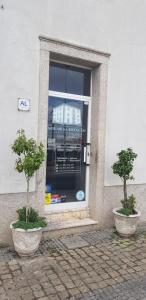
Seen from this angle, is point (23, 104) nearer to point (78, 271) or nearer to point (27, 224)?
point (27, 224)

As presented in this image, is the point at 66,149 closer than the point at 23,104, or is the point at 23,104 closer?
the point at 23,104

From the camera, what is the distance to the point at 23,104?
14.2 ft

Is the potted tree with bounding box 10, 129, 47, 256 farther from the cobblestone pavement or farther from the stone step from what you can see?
the stone step

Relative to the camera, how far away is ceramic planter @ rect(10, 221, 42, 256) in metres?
3.84

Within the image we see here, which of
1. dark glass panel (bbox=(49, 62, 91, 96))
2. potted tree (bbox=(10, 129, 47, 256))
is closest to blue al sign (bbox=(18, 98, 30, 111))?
potted tree (bbox=(10, 129, 47, 256))

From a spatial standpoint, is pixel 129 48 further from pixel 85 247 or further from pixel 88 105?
pixel 85 247

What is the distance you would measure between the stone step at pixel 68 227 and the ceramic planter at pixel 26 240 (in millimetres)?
719

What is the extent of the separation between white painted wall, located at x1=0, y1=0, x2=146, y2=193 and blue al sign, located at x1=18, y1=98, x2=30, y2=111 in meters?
0.06

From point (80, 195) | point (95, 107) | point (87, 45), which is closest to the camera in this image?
point (87, 45)

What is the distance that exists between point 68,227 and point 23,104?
2.14 meters

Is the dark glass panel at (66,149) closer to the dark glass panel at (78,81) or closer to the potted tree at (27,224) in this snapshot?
the dark glass panel at (78,81)

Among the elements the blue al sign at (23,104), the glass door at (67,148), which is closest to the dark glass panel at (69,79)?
the glass door at (67,148)

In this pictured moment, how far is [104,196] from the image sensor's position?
5285 millimetres

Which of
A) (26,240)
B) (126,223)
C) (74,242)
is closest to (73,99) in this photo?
(126,223)
